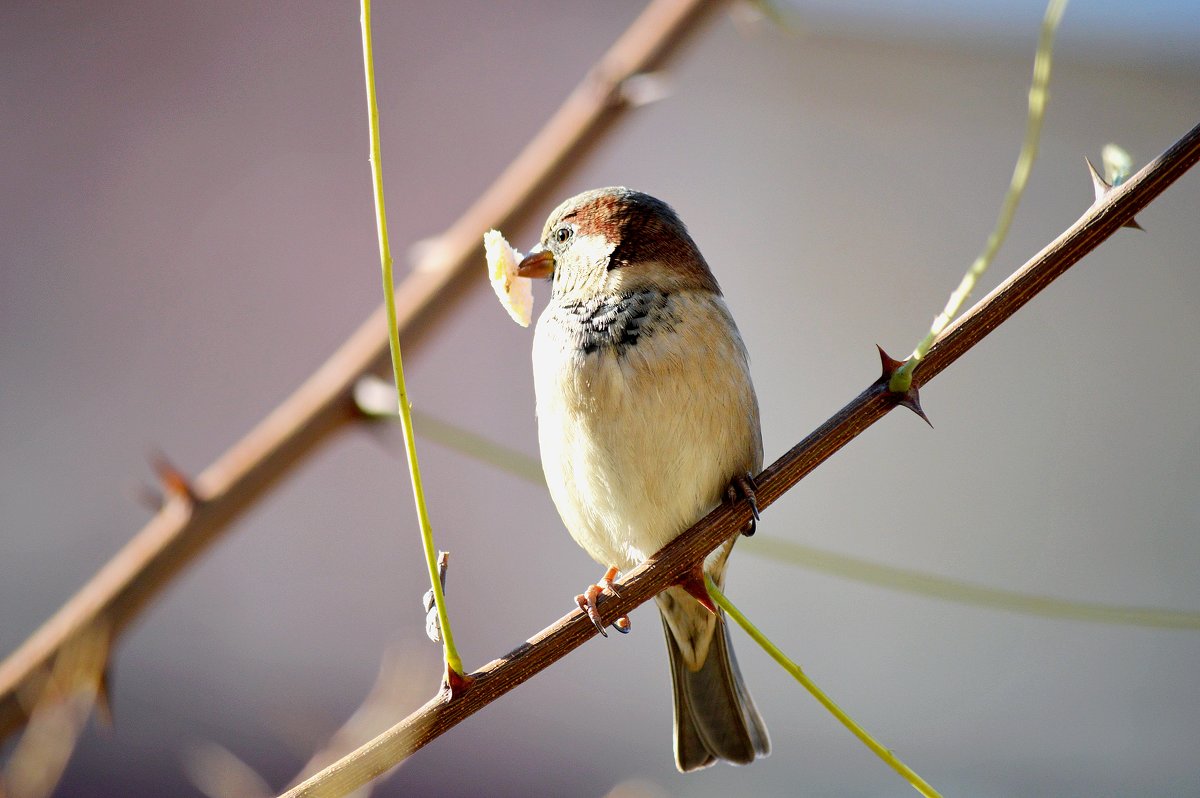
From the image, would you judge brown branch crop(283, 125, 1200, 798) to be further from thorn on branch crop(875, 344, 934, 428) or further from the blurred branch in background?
the blurred branch in background

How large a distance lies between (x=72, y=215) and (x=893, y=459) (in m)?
4.10

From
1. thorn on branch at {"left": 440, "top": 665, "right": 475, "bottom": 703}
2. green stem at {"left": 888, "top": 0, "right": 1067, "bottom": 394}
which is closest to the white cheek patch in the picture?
green stem at {"left": 888, "top": 0, "right": 1067, "bottom": 394}

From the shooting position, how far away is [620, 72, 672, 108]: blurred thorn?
1470mm

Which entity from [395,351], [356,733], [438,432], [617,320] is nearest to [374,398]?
[438,432]

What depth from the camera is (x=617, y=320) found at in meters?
2.20

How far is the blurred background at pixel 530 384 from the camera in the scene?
514 cm

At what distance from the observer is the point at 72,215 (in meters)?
5.15

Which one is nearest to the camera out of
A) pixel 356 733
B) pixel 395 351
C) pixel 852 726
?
pixel 395 351

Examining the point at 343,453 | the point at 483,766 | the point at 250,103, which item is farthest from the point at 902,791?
the point at 250,103

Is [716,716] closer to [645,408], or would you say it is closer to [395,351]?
[645,408]

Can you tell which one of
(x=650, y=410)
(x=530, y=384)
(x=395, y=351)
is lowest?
(x=395, y=351)

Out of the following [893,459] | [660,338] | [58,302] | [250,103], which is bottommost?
[660,338]

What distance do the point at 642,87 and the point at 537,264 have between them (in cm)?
95

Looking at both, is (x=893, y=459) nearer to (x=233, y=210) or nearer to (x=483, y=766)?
(x=483, y=766)
